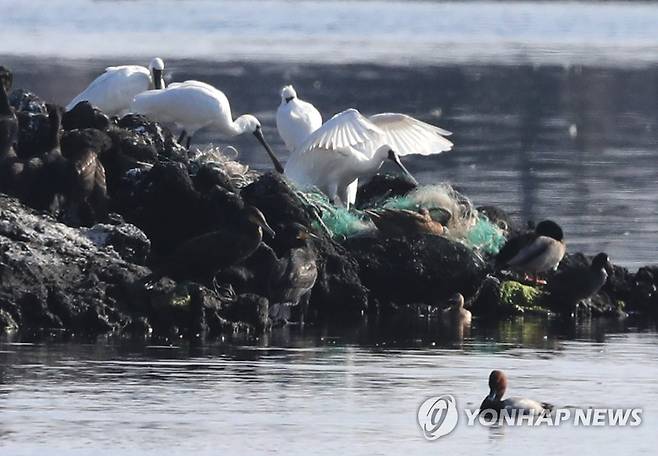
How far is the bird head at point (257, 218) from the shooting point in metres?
15.9

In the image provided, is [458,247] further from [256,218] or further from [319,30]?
[319,30]

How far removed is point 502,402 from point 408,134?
807 cm

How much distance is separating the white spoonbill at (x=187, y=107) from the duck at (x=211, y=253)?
5532 millimetres

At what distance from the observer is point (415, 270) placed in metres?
17.1

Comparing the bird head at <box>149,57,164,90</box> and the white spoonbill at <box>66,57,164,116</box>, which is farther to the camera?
the bird head at <box>149,57,164,90</box>

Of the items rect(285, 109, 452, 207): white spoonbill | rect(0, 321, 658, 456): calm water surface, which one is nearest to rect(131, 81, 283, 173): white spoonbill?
rect(285, 109, 452, 207): white spoonbill

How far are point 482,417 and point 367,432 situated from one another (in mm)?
763

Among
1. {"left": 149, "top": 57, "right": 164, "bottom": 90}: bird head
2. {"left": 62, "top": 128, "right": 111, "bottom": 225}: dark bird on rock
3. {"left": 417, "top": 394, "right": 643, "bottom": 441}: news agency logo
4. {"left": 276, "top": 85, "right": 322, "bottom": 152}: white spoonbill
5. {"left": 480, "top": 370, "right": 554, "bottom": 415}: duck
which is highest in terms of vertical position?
{"left": 149, "top": 57, "right": 164, "bottom": 90}: bird head

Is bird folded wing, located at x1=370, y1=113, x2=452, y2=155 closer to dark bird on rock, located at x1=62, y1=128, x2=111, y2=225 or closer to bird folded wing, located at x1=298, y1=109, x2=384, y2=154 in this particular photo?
bird folded wing, located at x1=298, y1=109, x2=384, y2=154

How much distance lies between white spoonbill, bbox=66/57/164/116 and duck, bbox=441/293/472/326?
5971 mm

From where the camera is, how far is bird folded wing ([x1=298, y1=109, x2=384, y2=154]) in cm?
1878

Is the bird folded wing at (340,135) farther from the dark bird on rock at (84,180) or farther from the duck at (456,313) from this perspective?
the dark bird on rock at (84,180)

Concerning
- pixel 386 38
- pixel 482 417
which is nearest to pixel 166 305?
pixel 482 417

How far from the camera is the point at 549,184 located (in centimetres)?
2733
